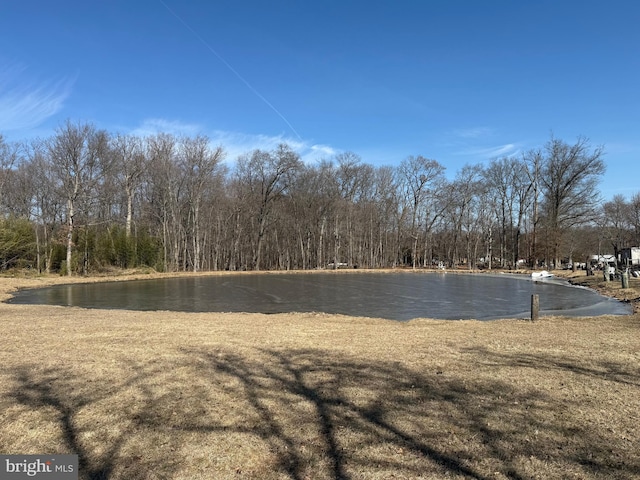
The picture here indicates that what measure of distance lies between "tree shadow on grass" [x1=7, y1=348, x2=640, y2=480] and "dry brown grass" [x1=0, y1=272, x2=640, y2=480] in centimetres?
2

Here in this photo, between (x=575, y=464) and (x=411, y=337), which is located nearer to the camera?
(x=575, y=464)

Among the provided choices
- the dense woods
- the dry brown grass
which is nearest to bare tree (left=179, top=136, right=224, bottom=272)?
the dense woods

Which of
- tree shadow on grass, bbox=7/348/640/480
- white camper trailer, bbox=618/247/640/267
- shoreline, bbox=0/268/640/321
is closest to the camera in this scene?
tree shadow on grass, bbox=7/348/640/480

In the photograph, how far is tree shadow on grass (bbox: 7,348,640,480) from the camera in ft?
10.1

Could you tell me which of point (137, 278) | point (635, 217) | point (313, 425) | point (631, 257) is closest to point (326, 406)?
point (313, 425)

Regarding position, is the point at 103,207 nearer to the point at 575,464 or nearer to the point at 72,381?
the point at 72,381

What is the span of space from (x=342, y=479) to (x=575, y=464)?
66.8 inches

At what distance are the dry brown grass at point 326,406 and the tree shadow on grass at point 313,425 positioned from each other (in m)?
0.02

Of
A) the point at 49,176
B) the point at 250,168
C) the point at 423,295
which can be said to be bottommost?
the point at 423,295

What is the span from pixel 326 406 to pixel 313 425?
48cm

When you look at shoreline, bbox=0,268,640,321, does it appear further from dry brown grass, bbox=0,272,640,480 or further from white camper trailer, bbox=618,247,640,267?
dry brown grass, bbox=0,272,640,480

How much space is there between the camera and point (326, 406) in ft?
14.1

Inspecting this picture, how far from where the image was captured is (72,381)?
203 inches

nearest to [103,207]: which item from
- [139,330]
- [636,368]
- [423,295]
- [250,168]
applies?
[250,168]
